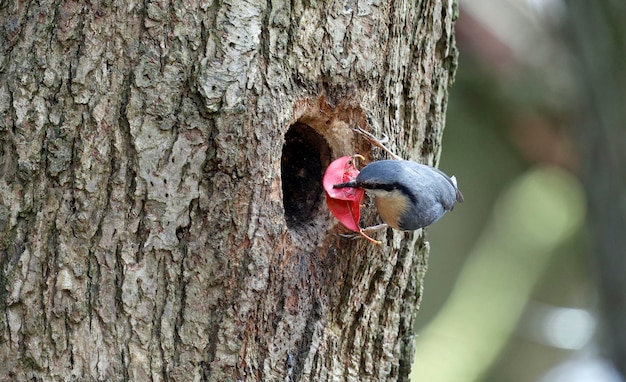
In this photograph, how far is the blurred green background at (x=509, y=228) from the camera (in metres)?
6.36

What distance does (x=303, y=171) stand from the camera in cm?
279

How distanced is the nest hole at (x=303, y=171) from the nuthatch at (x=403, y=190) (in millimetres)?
202

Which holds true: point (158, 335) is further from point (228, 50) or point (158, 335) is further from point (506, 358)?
point (506, 358)

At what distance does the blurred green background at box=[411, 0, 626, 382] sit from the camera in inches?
251

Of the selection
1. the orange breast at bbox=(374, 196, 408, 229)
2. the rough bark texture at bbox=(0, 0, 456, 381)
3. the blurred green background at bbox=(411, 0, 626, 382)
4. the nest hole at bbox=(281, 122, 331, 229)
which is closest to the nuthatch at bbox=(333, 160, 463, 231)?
the orange breast at bbox=(374, 196, 408, 229)

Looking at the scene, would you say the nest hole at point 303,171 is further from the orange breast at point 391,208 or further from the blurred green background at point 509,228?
the blurred green background at point 509,228

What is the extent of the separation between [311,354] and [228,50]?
3.14 feet

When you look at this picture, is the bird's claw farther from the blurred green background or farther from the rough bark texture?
the blurred green background

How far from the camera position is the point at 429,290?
6.91m

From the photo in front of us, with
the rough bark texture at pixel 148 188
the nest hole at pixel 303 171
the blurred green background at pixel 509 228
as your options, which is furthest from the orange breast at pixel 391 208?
the blurred green background at pixel 509 228

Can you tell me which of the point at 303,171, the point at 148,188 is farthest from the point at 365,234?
the point at 148,188

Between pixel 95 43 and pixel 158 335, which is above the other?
pixel 95 43

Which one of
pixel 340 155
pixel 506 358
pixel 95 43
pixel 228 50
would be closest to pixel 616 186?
pixel 340 155

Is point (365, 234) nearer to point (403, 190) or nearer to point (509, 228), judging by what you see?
point (403, 190)
